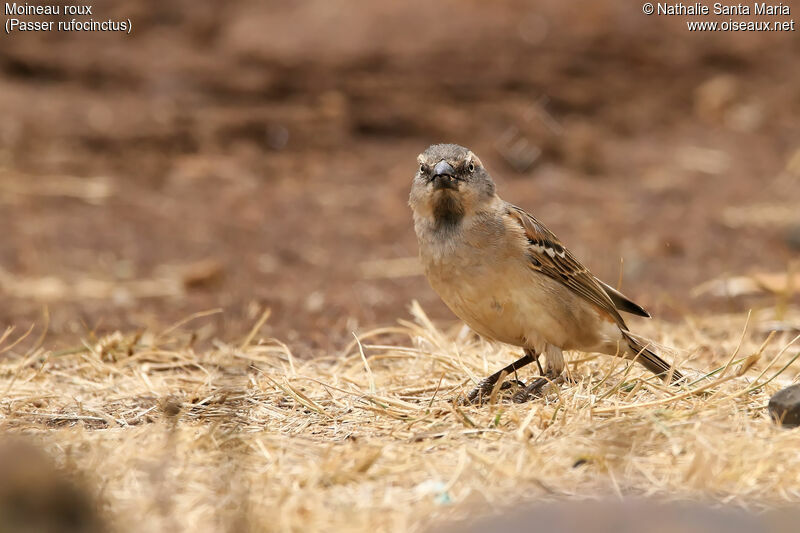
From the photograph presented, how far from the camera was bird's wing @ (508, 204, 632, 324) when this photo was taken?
5840 millimetres

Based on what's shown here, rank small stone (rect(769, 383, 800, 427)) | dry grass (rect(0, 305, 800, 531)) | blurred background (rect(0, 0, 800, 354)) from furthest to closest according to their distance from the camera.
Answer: blurred background (rect(0, 0, 800, 354)) < small stone (rect(769, 383, 800, 427)) < dry grass (rect(0, 305, 800, 531))

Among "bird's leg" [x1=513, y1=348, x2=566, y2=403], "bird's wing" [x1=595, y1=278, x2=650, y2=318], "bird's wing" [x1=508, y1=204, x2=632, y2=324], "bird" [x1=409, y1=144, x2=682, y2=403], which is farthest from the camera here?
"bird's wing" [x1=595, y1=278, x2=650, y2=318]

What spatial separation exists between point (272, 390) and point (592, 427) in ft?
6.31

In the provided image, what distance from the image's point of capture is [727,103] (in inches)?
601

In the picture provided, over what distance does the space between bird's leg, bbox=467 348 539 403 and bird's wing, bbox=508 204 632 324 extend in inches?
17.8

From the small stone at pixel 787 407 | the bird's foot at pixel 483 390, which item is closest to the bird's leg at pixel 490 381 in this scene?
the bird's foot at pixel 483 390

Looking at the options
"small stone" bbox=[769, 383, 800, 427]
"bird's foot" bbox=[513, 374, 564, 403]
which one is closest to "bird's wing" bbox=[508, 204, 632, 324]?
"bird's foot" bbox=[513, 374, 564, 403]

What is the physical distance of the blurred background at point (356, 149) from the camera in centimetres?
980

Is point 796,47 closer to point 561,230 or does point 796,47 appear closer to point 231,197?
point 561,230

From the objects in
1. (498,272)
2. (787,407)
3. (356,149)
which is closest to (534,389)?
(498,272)

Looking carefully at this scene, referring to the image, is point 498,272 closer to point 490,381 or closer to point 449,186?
point 449,186

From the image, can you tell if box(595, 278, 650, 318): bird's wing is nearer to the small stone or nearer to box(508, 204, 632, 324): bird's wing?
box(508, 204, 632, 324): bird's wing

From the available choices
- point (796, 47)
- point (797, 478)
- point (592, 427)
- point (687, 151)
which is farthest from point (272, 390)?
point (796, 47)

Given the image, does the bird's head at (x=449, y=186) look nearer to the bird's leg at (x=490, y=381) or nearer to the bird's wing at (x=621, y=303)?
the bird's leg at (x=490, y=381)
